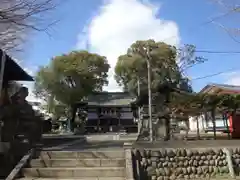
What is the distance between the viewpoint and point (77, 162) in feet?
29.8

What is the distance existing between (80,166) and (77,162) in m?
0.18

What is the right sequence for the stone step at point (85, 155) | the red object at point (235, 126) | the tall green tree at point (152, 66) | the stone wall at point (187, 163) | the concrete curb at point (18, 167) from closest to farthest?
the concrete curb at point (18, 167), the stone step at point (85, 155), the stone wall at point (187, 163), the red object at point (235, 126), the tall green tree at point (152, 66)

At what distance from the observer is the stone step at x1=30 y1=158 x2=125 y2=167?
894 cm

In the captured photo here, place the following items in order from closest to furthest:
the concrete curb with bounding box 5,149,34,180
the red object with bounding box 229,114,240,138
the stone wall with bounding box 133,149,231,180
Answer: the concrete curb with bounding box 5,149,34,180
the stone wall with bounding box 133,149,231,180
the red object with bounding box 229,114,240,138

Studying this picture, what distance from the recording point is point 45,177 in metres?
8.48

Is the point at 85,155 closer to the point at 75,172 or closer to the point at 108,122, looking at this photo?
the point at 75,172

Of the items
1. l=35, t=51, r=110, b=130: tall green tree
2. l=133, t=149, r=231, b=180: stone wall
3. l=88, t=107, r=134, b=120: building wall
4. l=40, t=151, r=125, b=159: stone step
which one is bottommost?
l=133, t=149, r=231, b=180: stone wall

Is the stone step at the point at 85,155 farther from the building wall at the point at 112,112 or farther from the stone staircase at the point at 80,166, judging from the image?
the building wall at the point at 112,112

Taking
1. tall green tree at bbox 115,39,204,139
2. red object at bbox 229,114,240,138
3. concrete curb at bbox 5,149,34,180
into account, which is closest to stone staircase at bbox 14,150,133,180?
concrete curb at bbox 5,149,34,180

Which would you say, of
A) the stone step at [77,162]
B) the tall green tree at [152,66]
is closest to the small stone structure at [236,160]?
the stone step at [77,162]

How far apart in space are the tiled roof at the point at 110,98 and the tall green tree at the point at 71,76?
4.37 feet

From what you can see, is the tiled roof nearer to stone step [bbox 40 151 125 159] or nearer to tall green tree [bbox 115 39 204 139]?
tall green tree [bbox 115 39 204 139]

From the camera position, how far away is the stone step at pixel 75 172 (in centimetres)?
836

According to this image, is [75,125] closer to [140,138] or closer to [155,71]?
[155,71]
